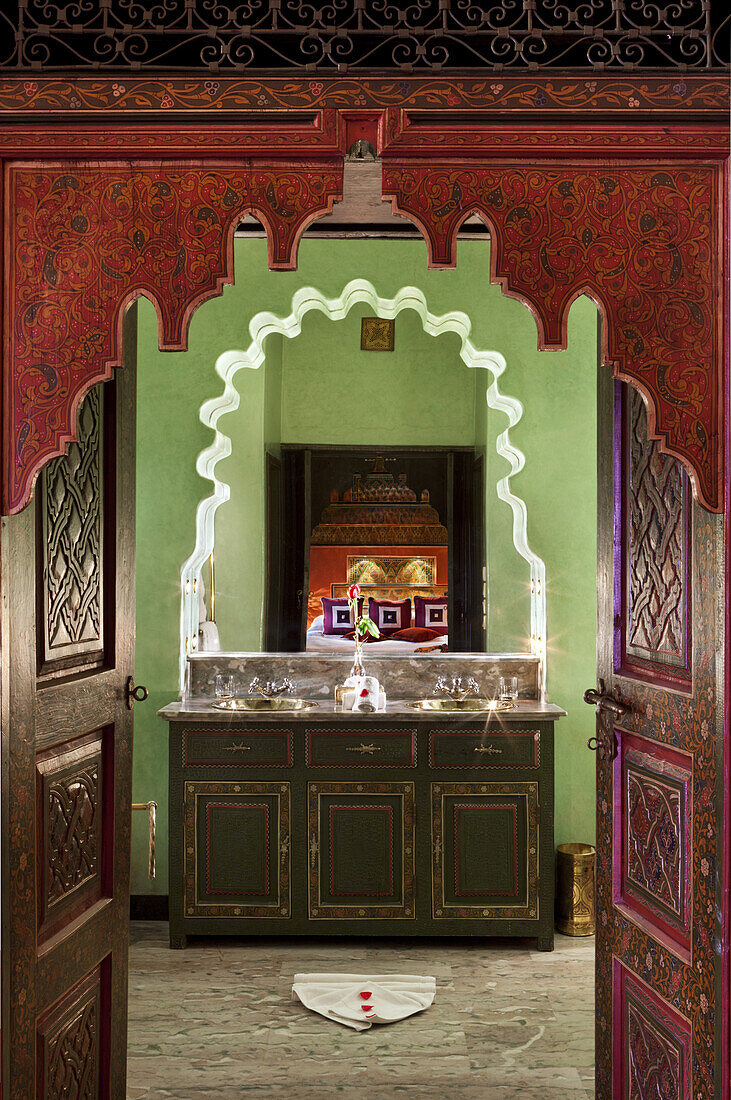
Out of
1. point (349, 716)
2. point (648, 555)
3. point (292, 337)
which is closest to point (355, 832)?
point (349, 716)

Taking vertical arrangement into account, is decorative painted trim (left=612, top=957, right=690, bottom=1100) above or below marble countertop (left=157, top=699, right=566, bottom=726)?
below

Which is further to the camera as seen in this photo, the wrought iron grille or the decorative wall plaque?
the decorative wall plaque

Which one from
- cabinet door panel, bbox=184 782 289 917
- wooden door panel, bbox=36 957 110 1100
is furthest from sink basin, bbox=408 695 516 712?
wooden door panel, bbox=36 957 110 1100

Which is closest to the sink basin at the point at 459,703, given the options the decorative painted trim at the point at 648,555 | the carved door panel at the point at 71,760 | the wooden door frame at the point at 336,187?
the decorative painted trim at the point at 648,555

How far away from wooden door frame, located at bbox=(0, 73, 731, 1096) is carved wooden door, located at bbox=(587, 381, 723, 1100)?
0.16 m

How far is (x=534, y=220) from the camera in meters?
2.05

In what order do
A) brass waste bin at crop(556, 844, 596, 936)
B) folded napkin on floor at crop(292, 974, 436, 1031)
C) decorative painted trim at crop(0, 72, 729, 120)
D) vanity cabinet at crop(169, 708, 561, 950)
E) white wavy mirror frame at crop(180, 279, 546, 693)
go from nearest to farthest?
decorative painted trim at crop(0, 72, 729, 120) → folded napkin on floor at crop(292, 974, 436, 1031) → vanity cabinet at crop(169, 708, 561, 950) → brass waste bin at crop(556, 844, 596, 936) → white wavy mirror frame at crop(180, 279, 546, 693)

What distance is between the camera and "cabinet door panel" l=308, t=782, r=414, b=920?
439cm

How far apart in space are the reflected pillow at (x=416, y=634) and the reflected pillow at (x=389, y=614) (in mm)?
25

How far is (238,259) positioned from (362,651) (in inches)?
87.2

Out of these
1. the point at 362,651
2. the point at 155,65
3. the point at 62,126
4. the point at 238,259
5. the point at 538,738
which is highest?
the point at 238,259

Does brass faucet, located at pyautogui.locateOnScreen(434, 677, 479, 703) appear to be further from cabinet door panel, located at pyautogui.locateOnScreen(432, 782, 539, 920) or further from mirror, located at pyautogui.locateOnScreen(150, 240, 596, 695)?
cabinet door panel, located at pyautogui.locateOnScreen(432, 782, 539, 920)

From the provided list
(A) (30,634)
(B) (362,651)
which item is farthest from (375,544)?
(A) (30,634)

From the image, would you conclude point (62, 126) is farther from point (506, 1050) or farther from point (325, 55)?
point (506, 1050)
